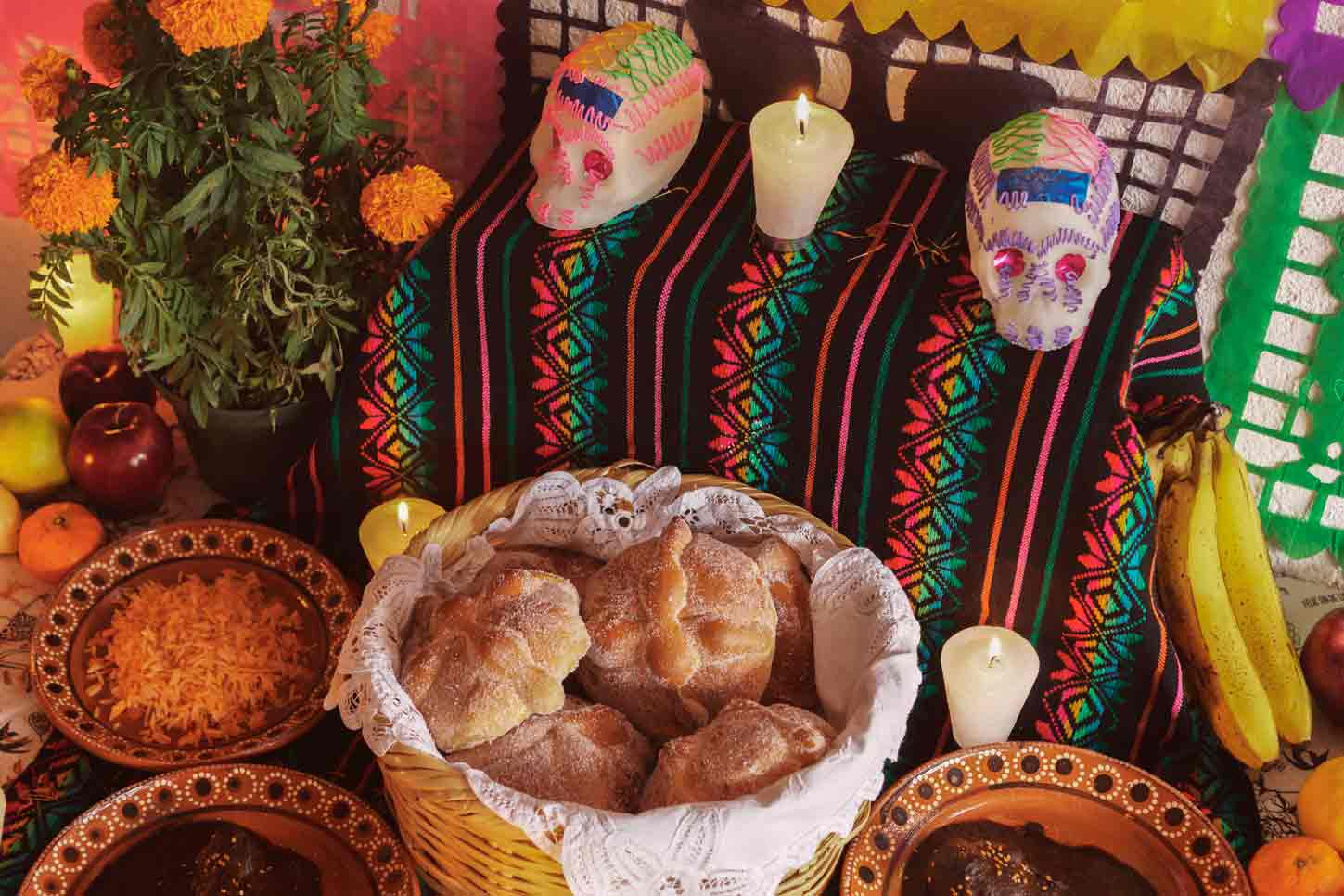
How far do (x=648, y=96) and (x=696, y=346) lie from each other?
9.7 inches

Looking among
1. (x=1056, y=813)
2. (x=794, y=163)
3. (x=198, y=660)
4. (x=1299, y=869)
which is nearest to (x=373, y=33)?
(x=794, y=163)

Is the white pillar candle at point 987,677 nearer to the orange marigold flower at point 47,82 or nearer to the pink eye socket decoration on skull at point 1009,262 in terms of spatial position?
the pink eye socket decoration on skull at point 1009,262

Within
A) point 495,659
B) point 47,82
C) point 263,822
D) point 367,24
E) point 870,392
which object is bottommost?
point 263,822

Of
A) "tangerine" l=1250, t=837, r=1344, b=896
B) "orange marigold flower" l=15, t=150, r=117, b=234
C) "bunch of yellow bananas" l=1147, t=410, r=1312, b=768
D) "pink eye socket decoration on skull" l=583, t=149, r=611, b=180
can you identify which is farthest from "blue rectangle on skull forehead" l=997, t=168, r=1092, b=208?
"orange marigold flower" l=15, t=150, r=117, b=234

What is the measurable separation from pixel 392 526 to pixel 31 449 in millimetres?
476

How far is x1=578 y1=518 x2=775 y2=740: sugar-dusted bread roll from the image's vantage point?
114 cm

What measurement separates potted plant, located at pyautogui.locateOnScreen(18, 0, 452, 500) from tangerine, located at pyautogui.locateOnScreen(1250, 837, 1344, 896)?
3.17 feet

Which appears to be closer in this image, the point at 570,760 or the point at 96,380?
the point at 570,760

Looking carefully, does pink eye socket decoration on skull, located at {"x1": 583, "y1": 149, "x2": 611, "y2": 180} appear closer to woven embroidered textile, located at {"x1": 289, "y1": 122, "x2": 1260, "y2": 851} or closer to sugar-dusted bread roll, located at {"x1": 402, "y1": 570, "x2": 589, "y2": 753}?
woven embroidered textile, located at {"x1": 289, "y1": 122, "x2": 1260, "y2": 851}

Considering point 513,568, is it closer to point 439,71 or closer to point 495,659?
point 495,659

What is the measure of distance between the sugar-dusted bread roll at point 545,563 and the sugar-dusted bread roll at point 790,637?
17 centimetres

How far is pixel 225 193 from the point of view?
1.26 m

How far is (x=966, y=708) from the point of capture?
1.25 metres

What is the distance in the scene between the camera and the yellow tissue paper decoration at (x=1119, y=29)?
1246 millimetres
